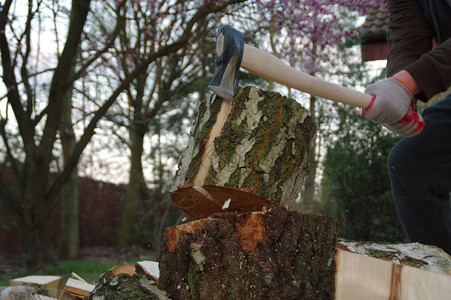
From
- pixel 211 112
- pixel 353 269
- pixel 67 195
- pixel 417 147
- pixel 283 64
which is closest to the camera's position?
pixel 353 269

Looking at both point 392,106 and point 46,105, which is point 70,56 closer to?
point 46,105

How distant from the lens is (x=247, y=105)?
5.56 feet

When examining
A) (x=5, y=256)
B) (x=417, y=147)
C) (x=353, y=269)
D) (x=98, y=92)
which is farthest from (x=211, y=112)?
(x=5, y=256)

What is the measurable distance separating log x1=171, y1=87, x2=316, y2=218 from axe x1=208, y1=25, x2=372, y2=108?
12 centimetres

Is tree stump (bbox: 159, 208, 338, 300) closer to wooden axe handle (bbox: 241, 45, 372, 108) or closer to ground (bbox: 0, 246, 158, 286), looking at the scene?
wooden axe handle (bbox: 241, 45, 372, 108)

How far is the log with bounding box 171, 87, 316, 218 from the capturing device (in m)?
1.63

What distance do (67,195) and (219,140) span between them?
701cm

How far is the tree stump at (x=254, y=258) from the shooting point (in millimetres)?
1369

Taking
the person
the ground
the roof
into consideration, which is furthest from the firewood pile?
the roof

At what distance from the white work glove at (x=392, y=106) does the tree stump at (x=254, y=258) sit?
486mm

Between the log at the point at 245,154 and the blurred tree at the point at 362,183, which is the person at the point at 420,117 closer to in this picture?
the log at the point at 245,154

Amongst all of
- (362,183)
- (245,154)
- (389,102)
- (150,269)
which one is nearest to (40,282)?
(150,269)

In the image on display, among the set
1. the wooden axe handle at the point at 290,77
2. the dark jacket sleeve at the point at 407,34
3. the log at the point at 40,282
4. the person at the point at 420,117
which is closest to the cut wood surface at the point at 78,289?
the log at the point at 40,282

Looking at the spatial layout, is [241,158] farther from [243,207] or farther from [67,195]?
[67,195]
